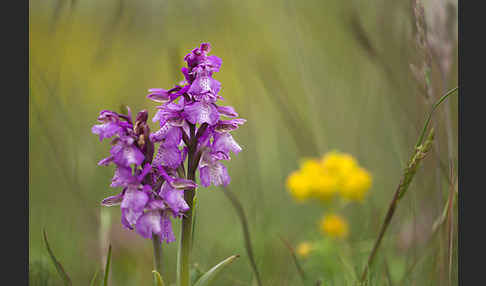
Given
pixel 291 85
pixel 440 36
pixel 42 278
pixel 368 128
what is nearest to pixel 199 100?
pixel 42 278

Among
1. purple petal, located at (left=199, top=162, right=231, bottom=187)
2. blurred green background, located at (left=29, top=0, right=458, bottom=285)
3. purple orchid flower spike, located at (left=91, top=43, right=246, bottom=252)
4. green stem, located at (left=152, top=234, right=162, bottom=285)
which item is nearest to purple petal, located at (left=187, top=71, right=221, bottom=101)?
purple orchid flower spike, located at (left=91, top=43, right=246, bottom=252)

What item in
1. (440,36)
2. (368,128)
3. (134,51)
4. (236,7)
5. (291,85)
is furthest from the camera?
(291,85)

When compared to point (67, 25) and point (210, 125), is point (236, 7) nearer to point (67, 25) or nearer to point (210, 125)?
point (67, 25)

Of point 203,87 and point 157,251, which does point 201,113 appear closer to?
point 203,87

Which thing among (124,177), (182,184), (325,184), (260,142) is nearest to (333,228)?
(325,184)

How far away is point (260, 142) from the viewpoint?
506cm

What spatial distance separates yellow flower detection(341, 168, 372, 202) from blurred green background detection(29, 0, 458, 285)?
191 mm

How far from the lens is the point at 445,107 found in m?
Answer: 2.24

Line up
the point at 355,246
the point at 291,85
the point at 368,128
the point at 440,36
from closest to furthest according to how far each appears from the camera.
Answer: the point at 440,36, the point at 355,246, the point at 368,128, the point at 291,85

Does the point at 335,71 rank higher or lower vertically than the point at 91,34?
lower

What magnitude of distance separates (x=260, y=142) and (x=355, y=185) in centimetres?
206

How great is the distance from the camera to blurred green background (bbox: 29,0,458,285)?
239cm

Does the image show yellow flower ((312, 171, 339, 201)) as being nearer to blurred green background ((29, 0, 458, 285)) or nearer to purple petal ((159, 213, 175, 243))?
blurred green background ((29, 0, 458, 285))

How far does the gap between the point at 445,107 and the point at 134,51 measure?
3.36 metres
